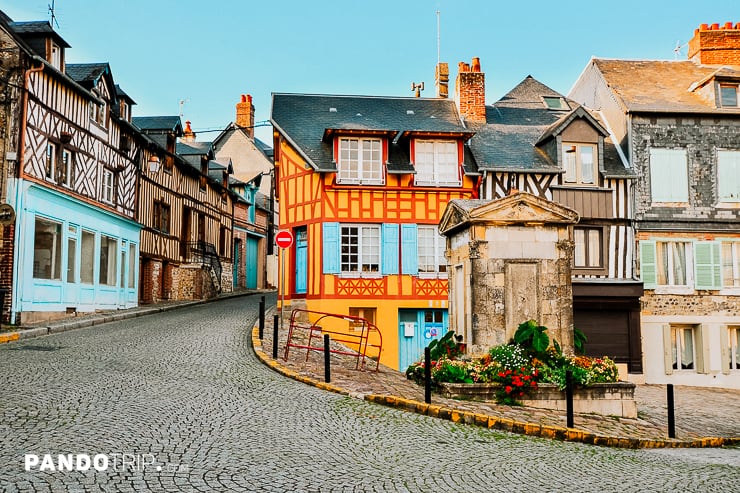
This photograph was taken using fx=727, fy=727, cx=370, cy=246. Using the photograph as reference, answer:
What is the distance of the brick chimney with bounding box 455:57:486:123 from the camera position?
22469 millimetres

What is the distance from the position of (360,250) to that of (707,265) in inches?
371

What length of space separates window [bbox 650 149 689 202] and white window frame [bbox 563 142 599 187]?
153 centimetres

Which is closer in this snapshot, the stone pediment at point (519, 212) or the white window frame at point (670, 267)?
the stone pediment at point (519, 212)

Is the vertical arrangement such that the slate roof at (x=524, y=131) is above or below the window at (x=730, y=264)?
above

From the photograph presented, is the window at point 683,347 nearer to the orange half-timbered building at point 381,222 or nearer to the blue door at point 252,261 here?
the orange half-timbered building at point 381,222

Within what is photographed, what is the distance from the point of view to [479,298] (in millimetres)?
11344

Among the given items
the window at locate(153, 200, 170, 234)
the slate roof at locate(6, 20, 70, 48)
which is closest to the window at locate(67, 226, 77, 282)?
the slate roof at locate(6, 20, 70, 48)

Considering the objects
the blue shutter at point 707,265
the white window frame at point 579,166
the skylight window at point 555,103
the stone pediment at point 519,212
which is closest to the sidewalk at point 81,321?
the stone pediment at point 519,212

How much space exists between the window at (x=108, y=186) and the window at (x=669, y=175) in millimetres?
15548

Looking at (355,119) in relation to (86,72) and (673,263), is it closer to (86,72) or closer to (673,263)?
(86,72)

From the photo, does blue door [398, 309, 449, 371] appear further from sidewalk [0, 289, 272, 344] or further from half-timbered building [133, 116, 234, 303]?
half-timbered building [133, 116, 234, 303]

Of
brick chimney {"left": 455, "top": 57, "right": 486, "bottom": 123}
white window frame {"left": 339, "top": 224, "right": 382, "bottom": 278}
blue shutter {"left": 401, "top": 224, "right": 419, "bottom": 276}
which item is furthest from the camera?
brick chimney {"left": 455, "top": 57, "right": 486, "bottom": 123}

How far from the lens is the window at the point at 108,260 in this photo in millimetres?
21109

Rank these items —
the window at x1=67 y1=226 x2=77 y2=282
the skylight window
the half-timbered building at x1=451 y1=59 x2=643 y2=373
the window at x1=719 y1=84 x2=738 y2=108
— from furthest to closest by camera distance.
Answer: the skylight window < the window at x1=719 y1=84 x2=738 y2=108 < the half-timbered building at x1=451 y1=59 x2=643 y2=373 < the window at x1=67 y1=226 x2=77 y2=282
